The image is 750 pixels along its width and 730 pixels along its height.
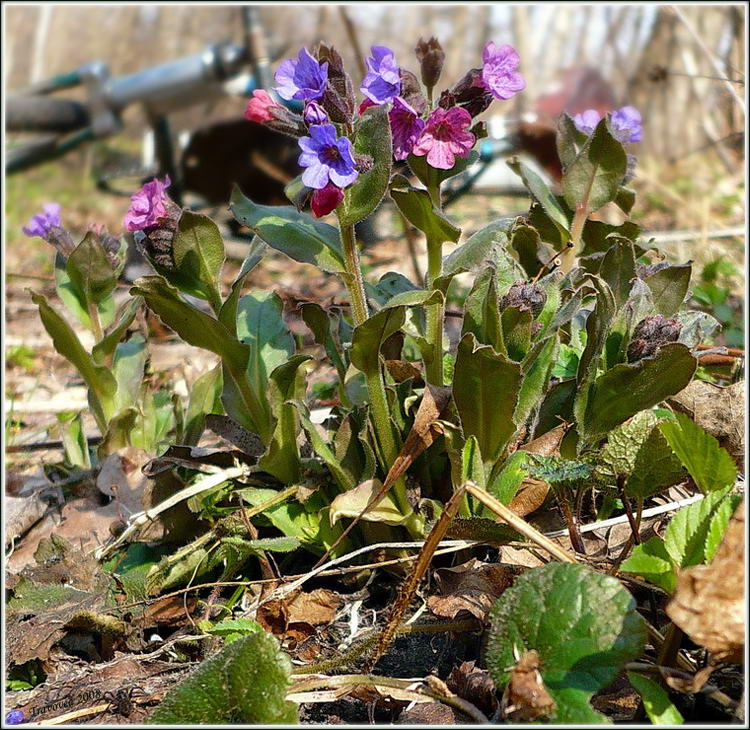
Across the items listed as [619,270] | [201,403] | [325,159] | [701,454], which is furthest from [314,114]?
[201,403]

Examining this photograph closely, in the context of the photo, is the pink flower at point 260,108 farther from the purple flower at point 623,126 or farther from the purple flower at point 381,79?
the purple flower at point 623,126

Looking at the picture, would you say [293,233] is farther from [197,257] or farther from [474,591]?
[474,591]

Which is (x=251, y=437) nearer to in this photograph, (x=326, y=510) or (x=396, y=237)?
(x=326, y=510)

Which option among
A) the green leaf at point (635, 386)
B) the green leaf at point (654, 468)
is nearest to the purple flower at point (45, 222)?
the green leaf at point (635, 386)

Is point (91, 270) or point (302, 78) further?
point (91, 270)

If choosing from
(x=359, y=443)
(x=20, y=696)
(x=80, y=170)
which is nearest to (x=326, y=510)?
(x=359, y=443)

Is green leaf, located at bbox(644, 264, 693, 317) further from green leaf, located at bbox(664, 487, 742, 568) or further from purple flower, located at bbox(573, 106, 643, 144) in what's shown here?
green leaf, located at bbox(664, 487, 742, 568)

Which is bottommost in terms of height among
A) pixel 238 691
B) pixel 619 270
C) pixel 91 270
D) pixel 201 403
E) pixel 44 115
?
pixel 238 691

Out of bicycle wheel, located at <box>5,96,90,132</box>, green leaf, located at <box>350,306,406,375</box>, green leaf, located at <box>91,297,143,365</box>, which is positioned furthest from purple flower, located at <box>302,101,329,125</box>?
bicycle wheel, located at <box>5,96,90,132</box>
